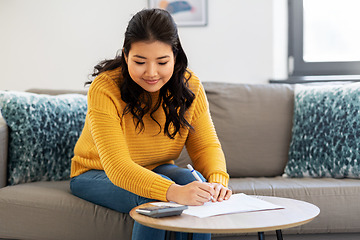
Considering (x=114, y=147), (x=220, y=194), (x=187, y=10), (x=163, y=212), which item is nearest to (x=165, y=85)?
(x=114, y=147)

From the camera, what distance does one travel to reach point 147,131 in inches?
50.9

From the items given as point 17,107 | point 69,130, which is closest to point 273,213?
point 69,130

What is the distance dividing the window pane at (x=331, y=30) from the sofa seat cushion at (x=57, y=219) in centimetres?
193

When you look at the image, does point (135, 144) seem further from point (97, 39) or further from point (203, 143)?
point (97, 39)

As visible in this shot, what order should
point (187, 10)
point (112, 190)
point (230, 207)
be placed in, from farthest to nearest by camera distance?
point (187, 10) → point (112, 190) → point (230, 207)

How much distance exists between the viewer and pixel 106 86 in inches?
48.4

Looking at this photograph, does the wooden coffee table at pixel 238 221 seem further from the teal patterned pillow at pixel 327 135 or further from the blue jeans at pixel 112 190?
the teal patterned pillow at pixel 327 135

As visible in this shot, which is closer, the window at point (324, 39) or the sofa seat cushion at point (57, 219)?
the sofa seat cushion at point (57, 219)

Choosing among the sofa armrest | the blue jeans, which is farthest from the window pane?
the sofa armrest

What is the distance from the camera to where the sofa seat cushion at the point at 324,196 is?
54.2 inches

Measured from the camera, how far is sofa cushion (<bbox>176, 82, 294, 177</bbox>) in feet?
5.74

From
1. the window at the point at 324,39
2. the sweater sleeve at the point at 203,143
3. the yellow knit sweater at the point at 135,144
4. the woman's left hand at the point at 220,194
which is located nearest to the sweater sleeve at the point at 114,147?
the yellow knit sweater at the point at 135,144

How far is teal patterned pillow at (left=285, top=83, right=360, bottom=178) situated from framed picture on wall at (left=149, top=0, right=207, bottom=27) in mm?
1014

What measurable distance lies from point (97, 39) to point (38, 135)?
41.3 inches
